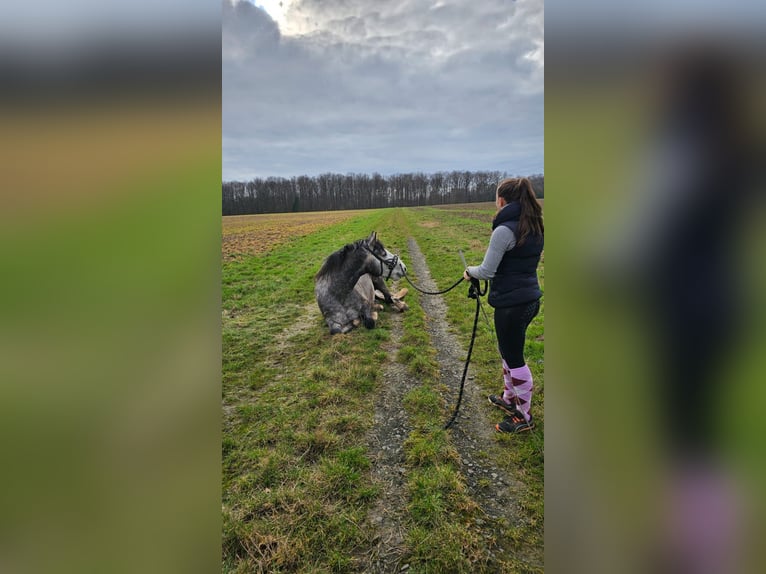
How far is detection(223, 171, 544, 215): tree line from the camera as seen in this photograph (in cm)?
526

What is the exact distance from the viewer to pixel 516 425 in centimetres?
437

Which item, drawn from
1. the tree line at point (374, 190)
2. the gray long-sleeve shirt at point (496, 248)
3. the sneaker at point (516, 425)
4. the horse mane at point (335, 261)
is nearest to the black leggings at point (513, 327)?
the gray long-sleeve shirt at point (496, 248)

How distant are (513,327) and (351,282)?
5.92 metres

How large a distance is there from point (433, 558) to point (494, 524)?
71cm

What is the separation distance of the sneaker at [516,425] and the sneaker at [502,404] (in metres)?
0.16

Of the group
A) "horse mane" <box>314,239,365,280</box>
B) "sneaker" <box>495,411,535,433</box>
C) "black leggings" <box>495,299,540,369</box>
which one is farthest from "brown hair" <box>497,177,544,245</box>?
"horse mane" <box>314,239,365,280</box>

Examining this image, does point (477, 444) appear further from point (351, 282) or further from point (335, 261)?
point (335, 261)

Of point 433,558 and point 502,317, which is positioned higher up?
point 502,317

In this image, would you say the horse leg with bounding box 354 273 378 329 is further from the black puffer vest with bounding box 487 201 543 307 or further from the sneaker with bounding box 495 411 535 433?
the black puffer vest with bounding box 487 201 543 307

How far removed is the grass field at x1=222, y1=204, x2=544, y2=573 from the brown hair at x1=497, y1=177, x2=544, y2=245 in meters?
2.64
